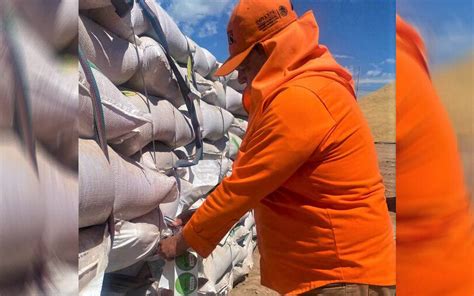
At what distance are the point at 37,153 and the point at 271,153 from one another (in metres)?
0.56

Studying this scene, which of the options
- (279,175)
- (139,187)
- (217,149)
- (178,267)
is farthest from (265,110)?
(217,149)

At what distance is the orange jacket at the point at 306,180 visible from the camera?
1.12 m

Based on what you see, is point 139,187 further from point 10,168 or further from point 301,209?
point 10,168

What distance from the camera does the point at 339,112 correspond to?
1.15 metres

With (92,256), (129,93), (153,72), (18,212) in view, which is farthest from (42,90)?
(153,72)

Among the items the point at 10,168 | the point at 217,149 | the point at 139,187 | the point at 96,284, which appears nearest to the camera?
the point at 10,168

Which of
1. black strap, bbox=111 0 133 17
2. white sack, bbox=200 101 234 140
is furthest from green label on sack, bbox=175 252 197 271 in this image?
white sack, bbox=200 101 234 140

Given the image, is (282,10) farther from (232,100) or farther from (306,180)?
(232,100)

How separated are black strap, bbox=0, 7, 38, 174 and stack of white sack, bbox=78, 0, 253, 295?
0.38 m

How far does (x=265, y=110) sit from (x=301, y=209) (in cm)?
23

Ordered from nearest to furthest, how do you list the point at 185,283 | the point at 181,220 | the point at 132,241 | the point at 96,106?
the point at 96,106 → the point at 132,241 → the point at 185,283 → the point at 181,220

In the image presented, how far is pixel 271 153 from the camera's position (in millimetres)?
1119

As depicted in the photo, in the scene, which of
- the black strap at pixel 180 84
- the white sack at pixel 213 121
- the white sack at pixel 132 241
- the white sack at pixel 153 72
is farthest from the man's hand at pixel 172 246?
the white sack at pixel 213 121

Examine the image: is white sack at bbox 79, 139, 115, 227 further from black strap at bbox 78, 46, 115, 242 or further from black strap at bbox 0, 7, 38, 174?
black strap at bbox 0, 7, 38, 174
